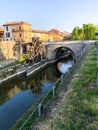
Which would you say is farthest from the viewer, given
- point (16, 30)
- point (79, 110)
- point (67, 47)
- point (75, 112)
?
point (16, 30)

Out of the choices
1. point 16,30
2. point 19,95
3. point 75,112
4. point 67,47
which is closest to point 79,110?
point 75,112

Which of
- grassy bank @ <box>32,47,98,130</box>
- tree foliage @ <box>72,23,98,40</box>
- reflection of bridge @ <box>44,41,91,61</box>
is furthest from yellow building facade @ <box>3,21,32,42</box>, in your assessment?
grassy bank @ <box>32,47,98,130</box>

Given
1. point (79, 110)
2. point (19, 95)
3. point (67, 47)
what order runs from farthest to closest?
point (67, 47) < point (19, 95) < point (79, 110)

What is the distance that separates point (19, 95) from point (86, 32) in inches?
1764

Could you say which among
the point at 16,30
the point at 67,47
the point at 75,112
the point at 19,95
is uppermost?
the point at 16,30

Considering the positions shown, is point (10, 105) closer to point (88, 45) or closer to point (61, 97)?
point (61, 97)

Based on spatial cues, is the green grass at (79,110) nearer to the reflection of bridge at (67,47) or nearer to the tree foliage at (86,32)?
the reflection of bridge at (67,47)

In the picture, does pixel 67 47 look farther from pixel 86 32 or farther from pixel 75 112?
pixel 75 112

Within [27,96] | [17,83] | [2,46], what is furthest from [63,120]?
[2,46]

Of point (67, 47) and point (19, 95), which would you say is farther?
point (67, 47)

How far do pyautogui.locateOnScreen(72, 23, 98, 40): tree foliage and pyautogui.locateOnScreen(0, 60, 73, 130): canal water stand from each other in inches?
1301

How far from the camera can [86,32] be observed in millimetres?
60031

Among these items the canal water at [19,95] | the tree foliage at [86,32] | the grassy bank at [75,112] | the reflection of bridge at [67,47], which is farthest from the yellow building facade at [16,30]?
the grassy bank at [75,112]

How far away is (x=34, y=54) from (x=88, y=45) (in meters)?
11.6
